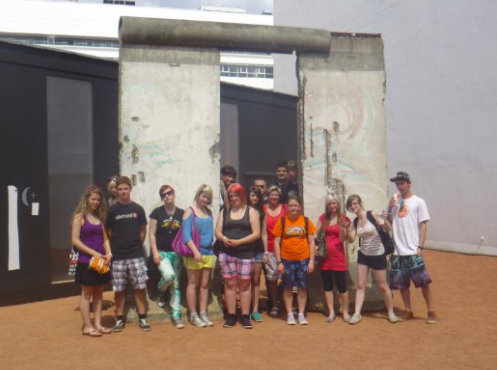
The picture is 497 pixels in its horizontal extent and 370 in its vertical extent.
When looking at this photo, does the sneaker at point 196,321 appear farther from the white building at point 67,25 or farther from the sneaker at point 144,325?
the white building at point 67,25

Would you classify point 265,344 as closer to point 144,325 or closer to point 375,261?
point 144,325

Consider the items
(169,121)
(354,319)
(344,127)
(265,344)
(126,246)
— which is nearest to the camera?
(265,344)

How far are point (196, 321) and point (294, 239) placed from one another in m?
1.50

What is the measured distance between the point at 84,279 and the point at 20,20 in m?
42.8

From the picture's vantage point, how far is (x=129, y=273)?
5.92m

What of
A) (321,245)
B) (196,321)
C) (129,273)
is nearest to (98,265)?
(129,273)

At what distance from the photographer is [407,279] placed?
630cm

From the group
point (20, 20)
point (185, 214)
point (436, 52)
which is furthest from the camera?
point (20, 20)

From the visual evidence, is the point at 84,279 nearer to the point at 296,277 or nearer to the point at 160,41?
the point at 296,277

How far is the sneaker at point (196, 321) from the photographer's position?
6.02 meters

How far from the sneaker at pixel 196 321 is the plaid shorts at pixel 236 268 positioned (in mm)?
571

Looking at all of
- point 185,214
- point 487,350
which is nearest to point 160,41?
point 185,214

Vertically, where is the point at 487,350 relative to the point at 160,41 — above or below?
below

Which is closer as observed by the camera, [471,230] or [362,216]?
[362,216]
